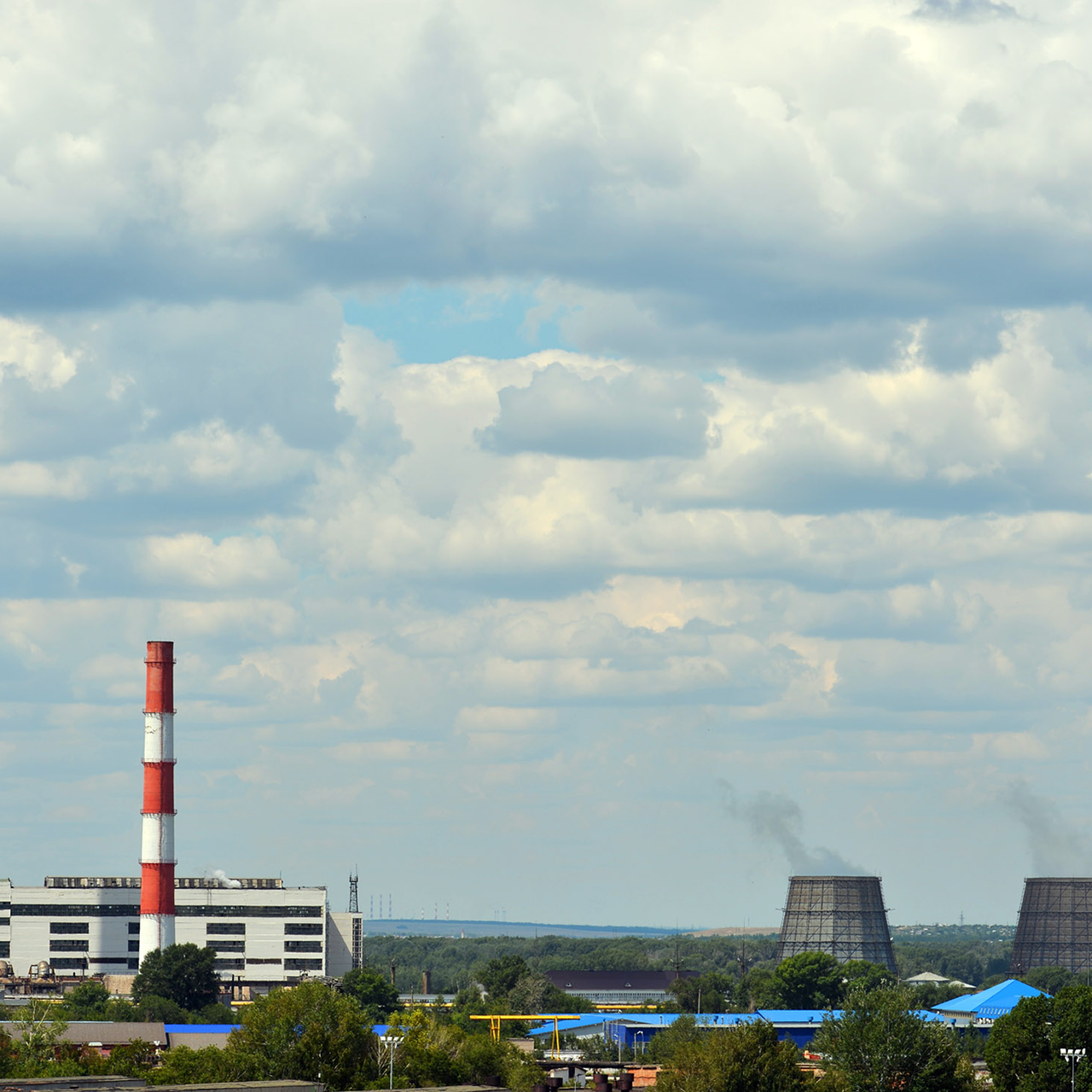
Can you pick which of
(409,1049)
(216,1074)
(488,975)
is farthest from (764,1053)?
(488,975)

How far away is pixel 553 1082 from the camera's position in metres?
93.1

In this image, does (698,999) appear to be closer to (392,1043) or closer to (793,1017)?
(793,1017)

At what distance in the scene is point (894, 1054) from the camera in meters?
88.9

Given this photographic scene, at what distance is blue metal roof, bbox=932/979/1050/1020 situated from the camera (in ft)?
524

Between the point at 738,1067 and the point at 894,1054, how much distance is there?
10.3 meters

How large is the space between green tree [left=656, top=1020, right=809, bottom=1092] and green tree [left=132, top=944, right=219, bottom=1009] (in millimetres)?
91620

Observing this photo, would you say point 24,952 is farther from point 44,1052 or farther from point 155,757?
point 44,1052

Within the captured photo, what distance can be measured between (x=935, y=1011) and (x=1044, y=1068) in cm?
7547

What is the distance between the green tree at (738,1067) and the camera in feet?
273

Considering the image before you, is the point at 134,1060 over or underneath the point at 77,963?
underneath

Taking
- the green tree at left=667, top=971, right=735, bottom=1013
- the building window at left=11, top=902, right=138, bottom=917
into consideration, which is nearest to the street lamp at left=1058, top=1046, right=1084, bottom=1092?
the green tree at left=667, top=971, right=735, bottom=1013

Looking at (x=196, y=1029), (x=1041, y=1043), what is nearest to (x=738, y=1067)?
(x=1041, y=1043)

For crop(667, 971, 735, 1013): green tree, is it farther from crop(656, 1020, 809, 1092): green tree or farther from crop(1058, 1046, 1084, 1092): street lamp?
crop(656, 1020, 809, 1092): green tree

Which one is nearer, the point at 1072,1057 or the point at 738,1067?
the point at 738,1067
